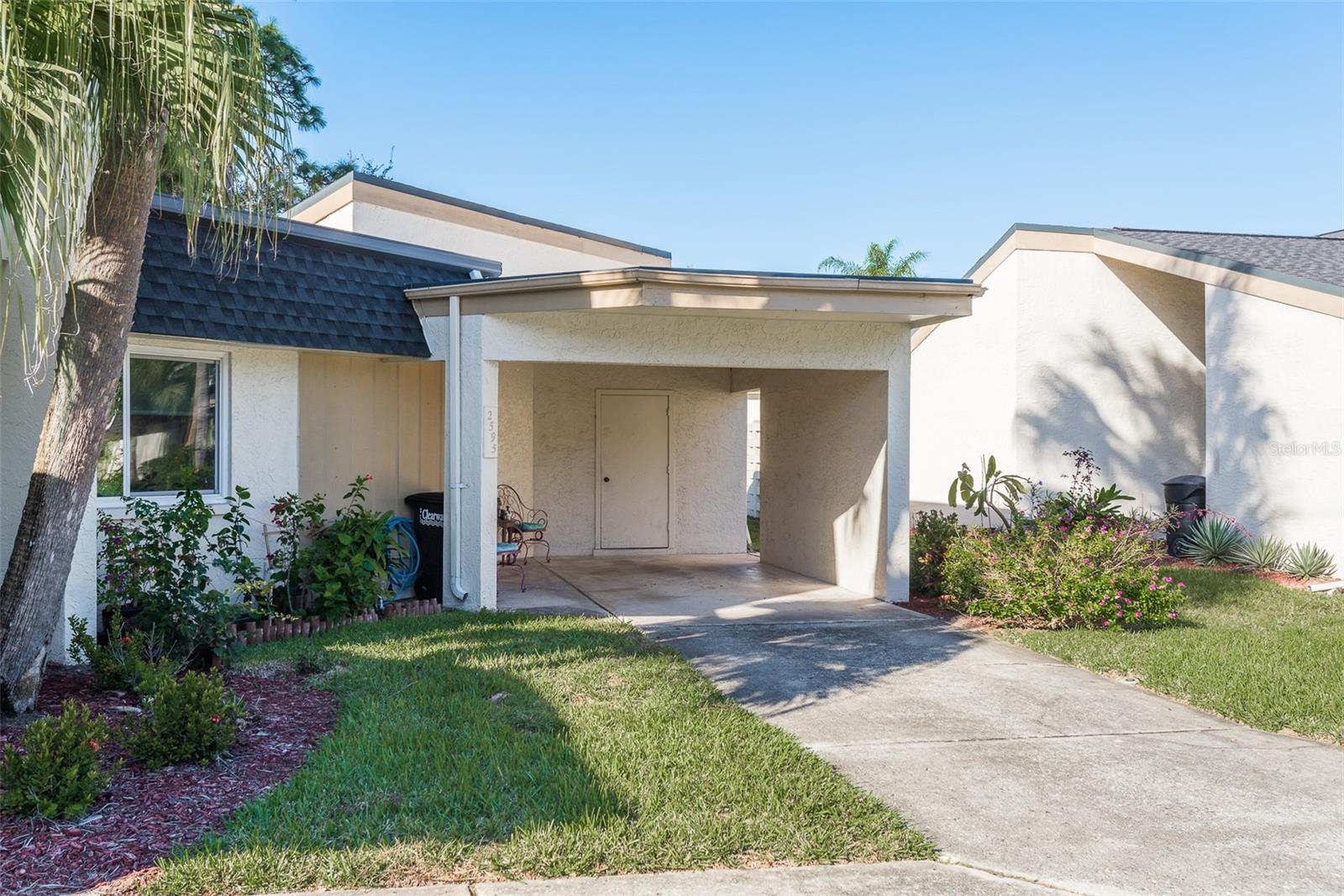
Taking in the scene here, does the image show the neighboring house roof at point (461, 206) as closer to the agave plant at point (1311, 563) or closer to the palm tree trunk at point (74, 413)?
the palm tree trunk at point (74, 413)

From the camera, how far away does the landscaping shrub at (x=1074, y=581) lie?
8.86 meters

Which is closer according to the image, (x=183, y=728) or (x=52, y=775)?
(x=52, y=775)

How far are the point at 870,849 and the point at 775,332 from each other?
652 centimetres

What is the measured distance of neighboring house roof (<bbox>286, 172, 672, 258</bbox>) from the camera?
13.4 meters

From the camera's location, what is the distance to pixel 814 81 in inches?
680

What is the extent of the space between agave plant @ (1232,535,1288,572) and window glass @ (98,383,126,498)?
12.1 m

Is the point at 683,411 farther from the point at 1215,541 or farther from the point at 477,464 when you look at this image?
the point at 1215,541

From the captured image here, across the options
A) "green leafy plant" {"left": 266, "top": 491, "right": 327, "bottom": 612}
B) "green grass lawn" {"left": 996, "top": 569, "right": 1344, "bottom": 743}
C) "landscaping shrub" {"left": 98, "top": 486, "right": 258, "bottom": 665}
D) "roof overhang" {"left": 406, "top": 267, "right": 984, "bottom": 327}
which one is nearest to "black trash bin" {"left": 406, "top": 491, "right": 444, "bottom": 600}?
"green leafy plant" {"left": 266, "top": 491, "right": 327, "bottom": 612}

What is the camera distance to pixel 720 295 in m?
8.64

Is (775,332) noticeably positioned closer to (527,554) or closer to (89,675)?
(527,554)

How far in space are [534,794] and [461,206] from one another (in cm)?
1133

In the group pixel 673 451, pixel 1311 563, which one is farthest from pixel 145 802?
pixel 1311 563

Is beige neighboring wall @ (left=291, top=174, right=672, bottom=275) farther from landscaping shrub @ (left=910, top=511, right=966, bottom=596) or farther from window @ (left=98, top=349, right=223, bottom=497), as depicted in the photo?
landscaping shrub @ (left=910, top=511, right=966, bottom=596)

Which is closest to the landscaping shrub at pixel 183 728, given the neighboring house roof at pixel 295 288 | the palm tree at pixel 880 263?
the neighboring house roof at pixel 295 288
